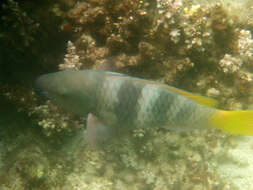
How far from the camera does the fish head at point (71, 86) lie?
303cm

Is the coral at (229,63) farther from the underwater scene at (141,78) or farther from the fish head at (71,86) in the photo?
the fish head at (71,86)

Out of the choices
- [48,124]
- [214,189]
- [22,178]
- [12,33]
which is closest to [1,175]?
[22,178]

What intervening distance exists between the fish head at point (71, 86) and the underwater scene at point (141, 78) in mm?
632

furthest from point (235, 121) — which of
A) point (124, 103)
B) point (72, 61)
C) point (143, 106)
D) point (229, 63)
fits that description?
point (72, 61)

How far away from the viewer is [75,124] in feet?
14.6

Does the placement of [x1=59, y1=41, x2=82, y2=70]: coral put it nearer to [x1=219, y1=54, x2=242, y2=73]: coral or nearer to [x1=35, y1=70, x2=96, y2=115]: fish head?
[x1=35, y1=70, x2=96, y2=115]: fish head

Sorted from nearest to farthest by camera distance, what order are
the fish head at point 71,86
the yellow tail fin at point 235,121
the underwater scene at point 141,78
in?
the yellow tail fin at point 235,121, the fish head at point 71,86, the underwater scene at point 141,78

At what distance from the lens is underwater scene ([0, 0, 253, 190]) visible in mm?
4082

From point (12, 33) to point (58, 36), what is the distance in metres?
1.01

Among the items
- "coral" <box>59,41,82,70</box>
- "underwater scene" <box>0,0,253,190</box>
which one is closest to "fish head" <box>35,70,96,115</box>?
"underwater scene" <box>0,0,253,190</box>

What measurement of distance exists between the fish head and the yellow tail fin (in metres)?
1.73

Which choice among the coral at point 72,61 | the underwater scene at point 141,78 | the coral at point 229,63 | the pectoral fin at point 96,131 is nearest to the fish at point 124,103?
the pectoral fin at point 96,131

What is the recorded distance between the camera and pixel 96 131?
3.11 metres

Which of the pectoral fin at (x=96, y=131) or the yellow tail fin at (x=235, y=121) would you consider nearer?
the yellow tail fin at (x=235, y=121)
